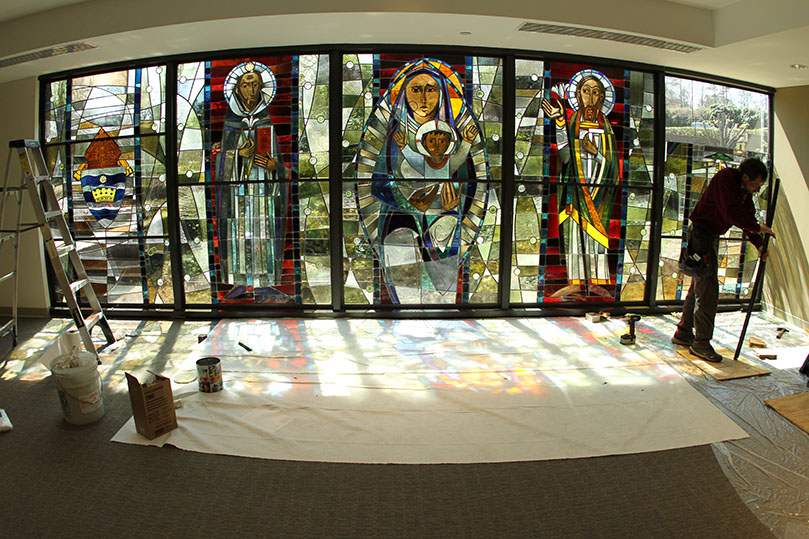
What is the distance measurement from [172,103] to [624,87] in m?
4.10

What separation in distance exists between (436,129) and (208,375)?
272 cm

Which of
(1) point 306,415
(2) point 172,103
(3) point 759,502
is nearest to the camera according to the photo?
(3) point 759,502

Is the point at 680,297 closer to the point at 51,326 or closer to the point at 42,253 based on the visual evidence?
the point at 51,326

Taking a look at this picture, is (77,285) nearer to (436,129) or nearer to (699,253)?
(436,129)

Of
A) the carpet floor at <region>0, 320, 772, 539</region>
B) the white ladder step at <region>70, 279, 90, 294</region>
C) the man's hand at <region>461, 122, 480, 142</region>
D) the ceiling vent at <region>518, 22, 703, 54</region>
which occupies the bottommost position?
the carpet floor at <region>0, 320, 772, 539</region>

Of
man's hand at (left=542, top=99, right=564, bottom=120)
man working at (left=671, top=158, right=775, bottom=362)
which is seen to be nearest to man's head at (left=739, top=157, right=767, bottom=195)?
man working at (left=671, top=158, right=775, bottom=362)

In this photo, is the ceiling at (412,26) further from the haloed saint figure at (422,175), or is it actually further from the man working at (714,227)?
the man working at (714,227)

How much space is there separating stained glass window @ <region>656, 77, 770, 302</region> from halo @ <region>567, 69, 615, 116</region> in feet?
1.93

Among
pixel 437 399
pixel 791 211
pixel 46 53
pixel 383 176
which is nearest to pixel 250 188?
pixel 383 176

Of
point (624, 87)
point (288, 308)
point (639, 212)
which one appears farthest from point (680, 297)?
point (288, 308)

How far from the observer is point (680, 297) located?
4738 millimetres

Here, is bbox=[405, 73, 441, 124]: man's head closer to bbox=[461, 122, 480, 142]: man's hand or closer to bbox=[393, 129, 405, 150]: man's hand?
bbox=[393, 129, 405, 150]: man's hand

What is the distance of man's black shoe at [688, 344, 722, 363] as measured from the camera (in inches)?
136

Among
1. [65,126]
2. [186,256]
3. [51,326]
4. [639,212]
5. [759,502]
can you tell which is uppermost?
[65,126]
